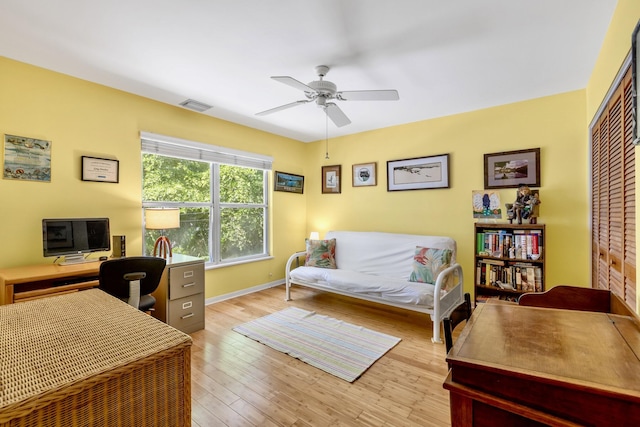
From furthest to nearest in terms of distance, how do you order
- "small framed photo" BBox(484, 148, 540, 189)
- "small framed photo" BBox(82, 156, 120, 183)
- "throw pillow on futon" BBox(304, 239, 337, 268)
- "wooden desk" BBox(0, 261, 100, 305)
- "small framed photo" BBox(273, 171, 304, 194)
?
1. "small framed photo" BBox(273, 171, 304, 194)
2. "throw pillow on futon" BBox(304, 239, 337, 268)
3. "small framed photo" BBox(484, 148, 540, 189)
4. "small framed photo" BBox(82, 156, 120, 183)
5. "wooden desk" BBox(0, 261, 100, 305)

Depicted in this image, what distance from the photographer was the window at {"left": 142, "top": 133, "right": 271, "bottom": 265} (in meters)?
3.29

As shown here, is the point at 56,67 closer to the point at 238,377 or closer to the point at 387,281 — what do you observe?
the point at 238,377

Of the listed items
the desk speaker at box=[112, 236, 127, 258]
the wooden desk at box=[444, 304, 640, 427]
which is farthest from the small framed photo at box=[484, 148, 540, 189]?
the desk speaker at box=[112, 236, 127, 258]

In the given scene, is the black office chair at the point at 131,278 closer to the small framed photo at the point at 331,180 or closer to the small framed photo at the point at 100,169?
the small framed photo at the point at 100,169

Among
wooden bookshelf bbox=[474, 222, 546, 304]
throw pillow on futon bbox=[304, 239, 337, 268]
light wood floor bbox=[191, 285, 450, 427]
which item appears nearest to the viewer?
light wood floor bbox=[191, 285, 450, 427]

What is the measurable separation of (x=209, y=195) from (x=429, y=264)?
2793mm

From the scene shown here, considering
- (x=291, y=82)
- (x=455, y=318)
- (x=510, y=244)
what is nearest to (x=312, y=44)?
(x=291, y=82)

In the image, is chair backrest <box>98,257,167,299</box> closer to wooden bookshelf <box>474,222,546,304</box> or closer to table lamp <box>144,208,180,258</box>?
table lamp <box>144,208,180,258</box>

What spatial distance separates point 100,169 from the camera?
2811 mm

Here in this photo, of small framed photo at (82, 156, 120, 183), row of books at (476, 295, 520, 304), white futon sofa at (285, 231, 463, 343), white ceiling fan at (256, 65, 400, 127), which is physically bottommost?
row of books at (476, 295, 520, 304)

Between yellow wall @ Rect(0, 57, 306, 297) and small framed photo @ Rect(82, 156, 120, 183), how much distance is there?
0.05m

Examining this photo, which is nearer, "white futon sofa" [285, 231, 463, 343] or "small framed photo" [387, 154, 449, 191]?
"white futon sofa" [285, 231, 463, 343]

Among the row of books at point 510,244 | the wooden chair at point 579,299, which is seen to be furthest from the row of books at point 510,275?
the wooden chair at point 579,299

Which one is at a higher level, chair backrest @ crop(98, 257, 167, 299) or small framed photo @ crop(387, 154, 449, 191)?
small framed photo @ crop(387, 154, 449, 191)
